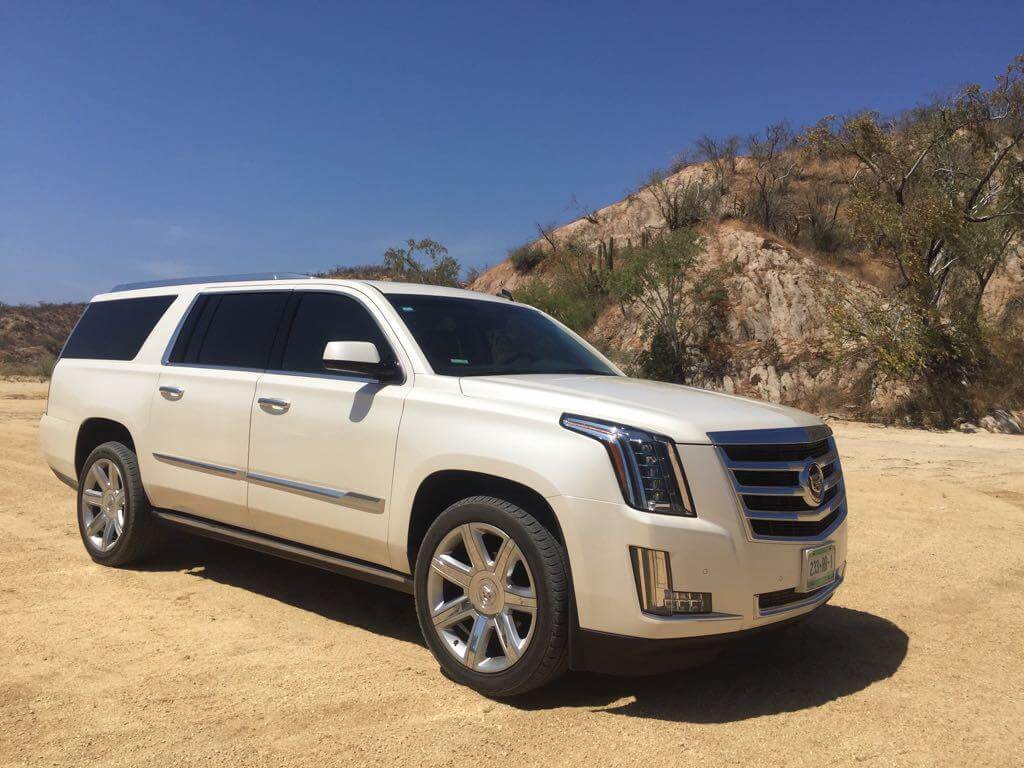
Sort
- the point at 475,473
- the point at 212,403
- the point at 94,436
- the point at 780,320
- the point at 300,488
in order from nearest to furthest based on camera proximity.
→ the point at 475,473 → the point at 300,488 → the point at 212,403 → the point at 94,436 → the point at 780,320

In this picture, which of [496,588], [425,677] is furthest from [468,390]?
[425,677]

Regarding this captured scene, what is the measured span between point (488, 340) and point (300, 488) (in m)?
1.34

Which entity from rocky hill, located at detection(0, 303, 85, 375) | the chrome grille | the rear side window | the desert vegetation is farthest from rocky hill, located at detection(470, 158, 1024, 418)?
rocky hill, located at detection(0, 303, 85, 375)

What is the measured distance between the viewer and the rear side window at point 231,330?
5.13m

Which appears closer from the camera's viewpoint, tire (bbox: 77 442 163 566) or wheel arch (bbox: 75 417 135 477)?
tire (bbox: 77 442 163 566)

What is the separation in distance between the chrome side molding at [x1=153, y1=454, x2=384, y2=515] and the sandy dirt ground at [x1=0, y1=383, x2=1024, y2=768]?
775 millimetres

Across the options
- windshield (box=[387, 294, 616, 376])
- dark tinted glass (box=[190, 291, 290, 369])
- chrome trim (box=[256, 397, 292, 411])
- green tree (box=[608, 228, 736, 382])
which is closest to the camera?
windshield (box=[387, 294, 616, 376])

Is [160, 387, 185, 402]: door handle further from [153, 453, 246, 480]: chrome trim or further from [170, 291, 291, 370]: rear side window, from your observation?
[153, 453, 246, 480]: chrome trim

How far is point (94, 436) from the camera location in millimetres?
6227

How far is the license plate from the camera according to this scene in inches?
144

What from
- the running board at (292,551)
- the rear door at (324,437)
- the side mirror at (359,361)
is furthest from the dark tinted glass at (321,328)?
the running board at (292,551)

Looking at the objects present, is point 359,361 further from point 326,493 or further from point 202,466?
point 202,466

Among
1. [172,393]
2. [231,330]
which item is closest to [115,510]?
[172,393]

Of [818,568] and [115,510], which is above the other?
[818,568]
